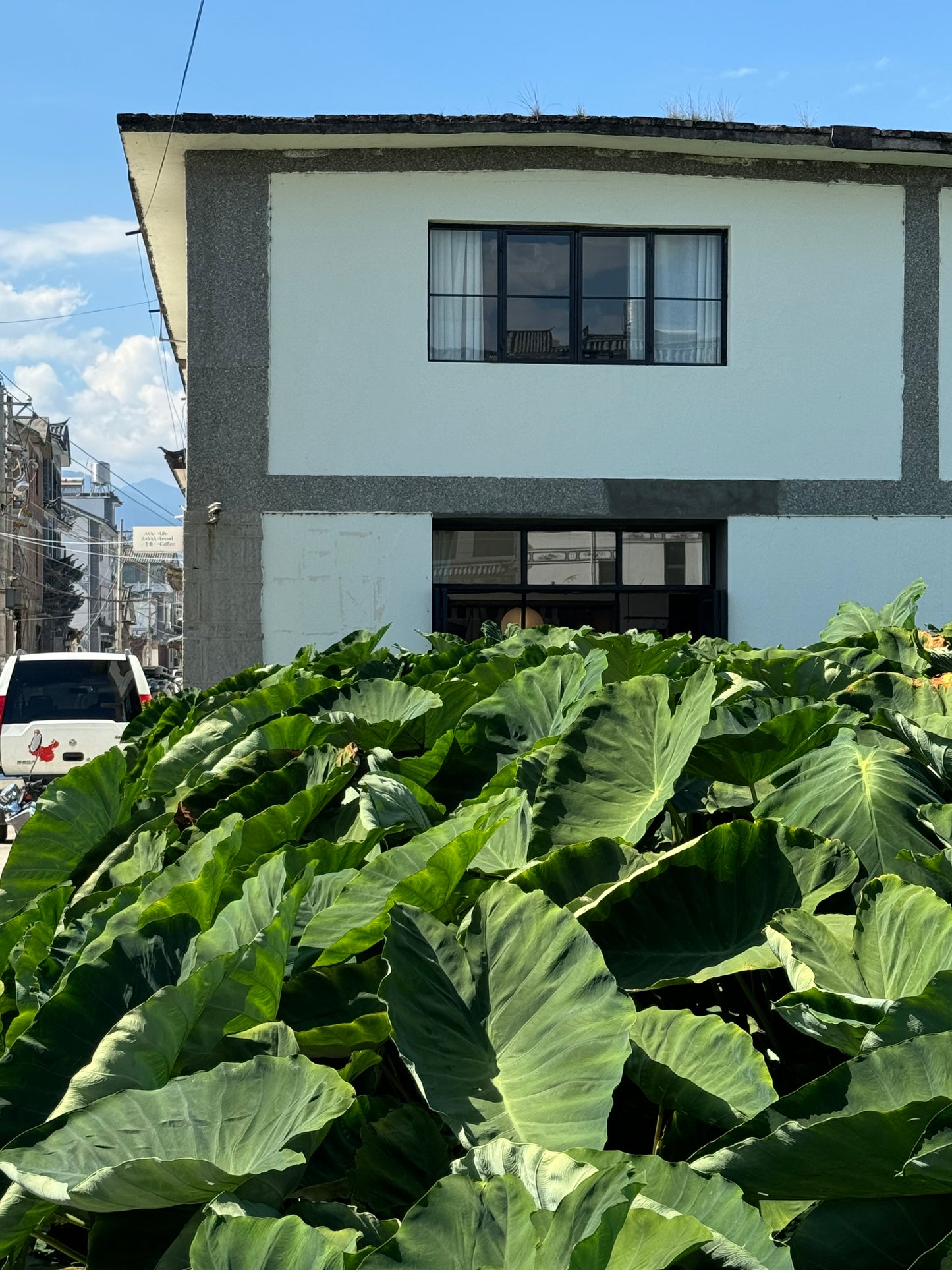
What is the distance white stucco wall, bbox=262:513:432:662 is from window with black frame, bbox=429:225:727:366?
2.13 metres

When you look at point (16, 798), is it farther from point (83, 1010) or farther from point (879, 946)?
point (879, 946)

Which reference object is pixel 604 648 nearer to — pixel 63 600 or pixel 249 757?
pixel 249 757

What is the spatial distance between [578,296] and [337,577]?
4.06 m

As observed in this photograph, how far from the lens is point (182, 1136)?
2.38 ft

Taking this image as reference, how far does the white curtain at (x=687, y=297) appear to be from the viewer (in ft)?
44.4

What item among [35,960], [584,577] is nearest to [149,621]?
[584,577]

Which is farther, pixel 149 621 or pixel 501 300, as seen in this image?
pixel 149 621

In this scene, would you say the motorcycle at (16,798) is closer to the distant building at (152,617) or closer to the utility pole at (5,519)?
the utility pole at (5,519)

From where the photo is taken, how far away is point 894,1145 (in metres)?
0.62

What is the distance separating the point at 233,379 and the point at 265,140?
8.13ft

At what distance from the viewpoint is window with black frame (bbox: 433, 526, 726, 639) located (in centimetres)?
1343

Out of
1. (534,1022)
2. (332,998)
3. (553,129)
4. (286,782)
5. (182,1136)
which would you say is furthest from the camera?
(553,129)

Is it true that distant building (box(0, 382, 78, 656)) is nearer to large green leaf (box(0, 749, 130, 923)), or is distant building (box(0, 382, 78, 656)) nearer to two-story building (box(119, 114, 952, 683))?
two-story building (box(119, 114, 952, 683))

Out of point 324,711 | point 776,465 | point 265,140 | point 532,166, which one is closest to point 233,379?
point 265,140
